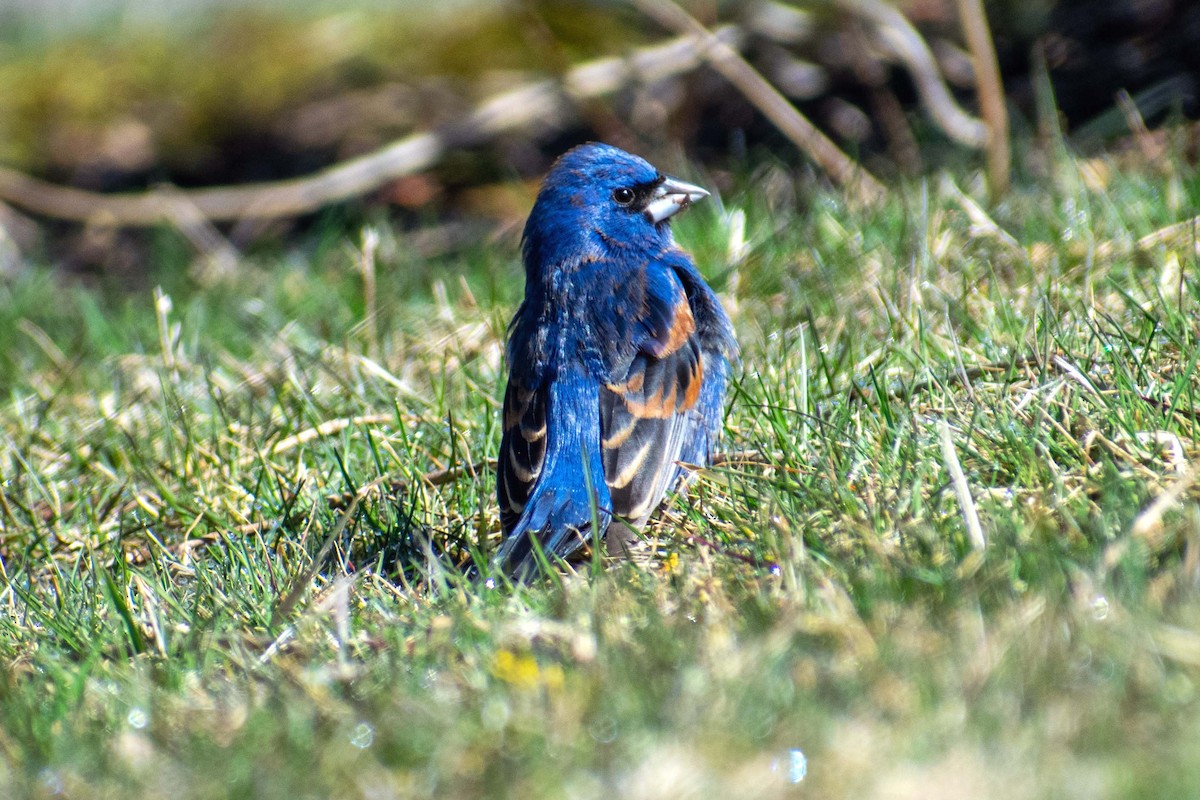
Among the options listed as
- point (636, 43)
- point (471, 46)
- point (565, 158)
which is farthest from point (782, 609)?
point (471, 46)

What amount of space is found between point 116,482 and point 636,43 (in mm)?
4366

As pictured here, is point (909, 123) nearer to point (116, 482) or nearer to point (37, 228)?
point (116, 482)

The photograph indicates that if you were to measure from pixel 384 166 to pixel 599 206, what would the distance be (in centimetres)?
309

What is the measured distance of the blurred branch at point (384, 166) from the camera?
694 centimetres

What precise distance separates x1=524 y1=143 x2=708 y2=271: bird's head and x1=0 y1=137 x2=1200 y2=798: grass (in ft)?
1.57

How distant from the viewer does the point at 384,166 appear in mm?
7133

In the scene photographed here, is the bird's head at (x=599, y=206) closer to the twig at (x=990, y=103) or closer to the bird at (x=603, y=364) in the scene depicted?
the bird at (x=603, y=364)

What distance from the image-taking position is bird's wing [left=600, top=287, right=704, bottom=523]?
3.50m

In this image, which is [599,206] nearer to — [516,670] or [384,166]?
[516,670]

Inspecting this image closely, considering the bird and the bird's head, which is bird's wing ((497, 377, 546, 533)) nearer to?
the bird

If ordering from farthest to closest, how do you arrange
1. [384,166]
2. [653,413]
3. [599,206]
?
[384,166], [599,206], [653,413]

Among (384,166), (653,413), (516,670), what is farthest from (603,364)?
(384,166)

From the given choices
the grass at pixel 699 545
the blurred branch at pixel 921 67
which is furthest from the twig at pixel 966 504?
the blurred branch at pixel 921 67

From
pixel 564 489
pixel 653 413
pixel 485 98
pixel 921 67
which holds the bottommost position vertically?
pixel 564 489
